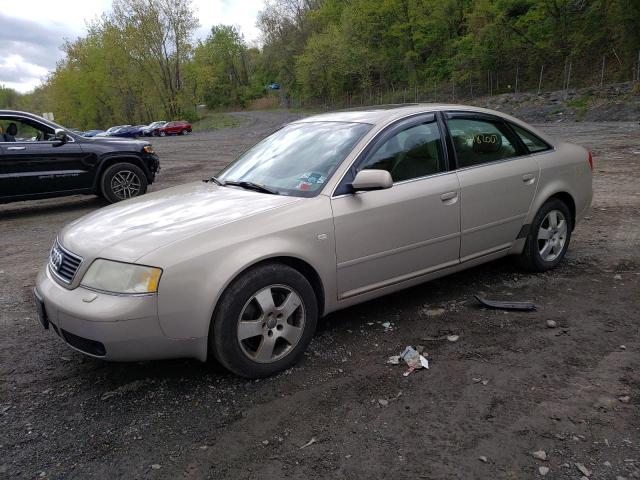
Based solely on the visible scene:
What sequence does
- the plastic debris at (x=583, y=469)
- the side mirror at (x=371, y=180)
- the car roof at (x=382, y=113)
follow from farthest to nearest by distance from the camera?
the car roof at (x=382, y=113) → the side mirror at (x=371, y=180) → the plastic debris at (x=583, y=469)

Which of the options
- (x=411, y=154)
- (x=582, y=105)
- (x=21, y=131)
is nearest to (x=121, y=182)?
(x=21, y=131)

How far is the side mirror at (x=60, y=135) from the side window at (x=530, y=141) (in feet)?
24.2

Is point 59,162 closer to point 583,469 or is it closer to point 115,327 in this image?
point 115,327

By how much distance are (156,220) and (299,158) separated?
1166 mm

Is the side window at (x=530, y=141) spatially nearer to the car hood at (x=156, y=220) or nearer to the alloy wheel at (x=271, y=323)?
the car hood at (x=156, y=220)

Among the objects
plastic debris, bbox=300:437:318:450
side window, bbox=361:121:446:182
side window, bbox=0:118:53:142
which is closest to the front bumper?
plastic debris, bbox=300:437:318:450

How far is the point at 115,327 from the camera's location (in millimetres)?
2832

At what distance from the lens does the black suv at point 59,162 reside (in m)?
8.54

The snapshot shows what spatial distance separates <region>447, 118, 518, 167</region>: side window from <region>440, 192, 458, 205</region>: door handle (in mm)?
302

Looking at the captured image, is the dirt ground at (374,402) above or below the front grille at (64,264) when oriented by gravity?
below

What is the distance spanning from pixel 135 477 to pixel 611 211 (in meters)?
6.87

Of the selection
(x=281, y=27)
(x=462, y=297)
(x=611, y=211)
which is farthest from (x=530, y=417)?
(x=281, y=27)

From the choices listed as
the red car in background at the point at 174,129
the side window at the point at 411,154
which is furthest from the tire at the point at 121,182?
the red car in background at the point at 174,129

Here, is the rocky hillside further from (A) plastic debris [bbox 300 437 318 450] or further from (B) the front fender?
(A) plastic debris [bbox 300 437 318 450]
